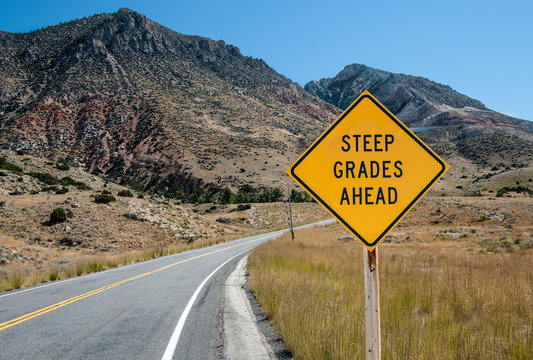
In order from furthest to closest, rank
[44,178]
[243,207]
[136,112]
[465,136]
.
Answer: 1. [465,136]
2. [136,112]
3. [243,207]
4. [44,178]

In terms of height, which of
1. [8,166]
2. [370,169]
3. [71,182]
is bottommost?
[370,169]

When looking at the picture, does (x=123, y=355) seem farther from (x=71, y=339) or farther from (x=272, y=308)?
(x=272, y=308)

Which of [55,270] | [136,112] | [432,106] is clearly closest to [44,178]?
[55,270]

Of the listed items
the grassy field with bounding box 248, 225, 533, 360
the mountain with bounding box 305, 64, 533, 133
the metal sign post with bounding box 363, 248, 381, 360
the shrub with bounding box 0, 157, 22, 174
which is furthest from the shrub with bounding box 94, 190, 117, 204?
the mountain with bounding box 305, 64, 533, 133

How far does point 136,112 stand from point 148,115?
3899 millimetres

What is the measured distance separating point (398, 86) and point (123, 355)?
688 feet

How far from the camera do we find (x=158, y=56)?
4328 inches

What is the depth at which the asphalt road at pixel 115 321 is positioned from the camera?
5219 mm

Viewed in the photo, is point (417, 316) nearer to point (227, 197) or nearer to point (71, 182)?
point (71, 182)

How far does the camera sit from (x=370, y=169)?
2.88 metres

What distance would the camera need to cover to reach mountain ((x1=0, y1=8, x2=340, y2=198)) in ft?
236

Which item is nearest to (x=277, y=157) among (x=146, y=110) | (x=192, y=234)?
(x=146, y=110)

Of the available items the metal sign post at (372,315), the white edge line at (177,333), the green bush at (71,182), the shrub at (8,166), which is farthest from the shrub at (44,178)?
the metal sign post at (372,315)

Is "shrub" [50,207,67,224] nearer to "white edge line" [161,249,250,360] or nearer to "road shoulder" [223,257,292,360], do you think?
"white edge line" [161,249,250,360]
